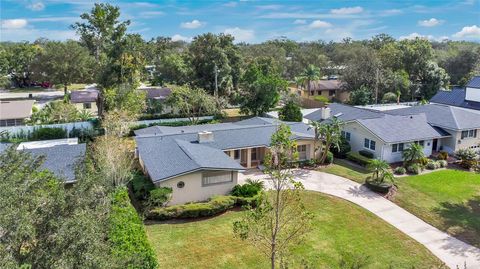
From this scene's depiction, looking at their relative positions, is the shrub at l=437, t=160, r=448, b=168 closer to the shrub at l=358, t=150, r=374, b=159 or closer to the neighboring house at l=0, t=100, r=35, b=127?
the shrub at l=358, t=150, r=374, b=159

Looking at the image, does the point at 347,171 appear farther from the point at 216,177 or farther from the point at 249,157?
Answer: the point at 216,177

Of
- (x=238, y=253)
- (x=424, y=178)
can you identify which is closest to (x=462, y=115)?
(x=424, y=178)

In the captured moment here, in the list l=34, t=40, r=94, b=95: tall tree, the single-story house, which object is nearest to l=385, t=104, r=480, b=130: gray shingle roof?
the single-story house

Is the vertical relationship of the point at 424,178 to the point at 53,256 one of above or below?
below

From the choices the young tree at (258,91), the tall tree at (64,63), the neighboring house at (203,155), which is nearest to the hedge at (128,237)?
the neighboring house at (203,155)

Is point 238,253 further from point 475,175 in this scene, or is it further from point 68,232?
point 475,175

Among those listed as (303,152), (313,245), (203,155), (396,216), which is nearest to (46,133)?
(203,155)
